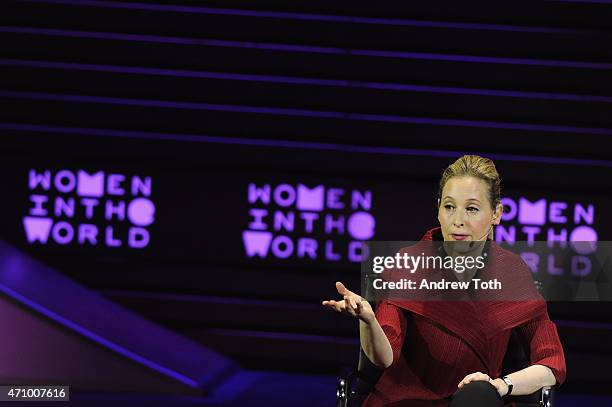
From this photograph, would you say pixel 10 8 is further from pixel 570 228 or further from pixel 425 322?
pixel 425 322

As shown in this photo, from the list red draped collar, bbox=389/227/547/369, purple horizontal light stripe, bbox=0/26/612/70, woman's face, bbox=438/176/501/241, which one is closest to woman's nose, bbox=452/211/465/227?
woman's face, bbox=438/176/501/241

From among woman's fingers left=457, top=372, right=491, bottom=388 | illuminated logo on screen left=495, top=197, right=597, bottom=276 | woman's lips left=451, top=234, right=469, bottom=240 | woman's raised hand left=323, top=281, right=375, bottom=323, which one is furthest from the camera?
illuminated logo on screen left=495, top=197, right=597, bottom=276

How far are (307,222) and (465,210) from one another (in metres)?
3.49

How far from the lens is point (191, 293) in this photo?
6.64 m

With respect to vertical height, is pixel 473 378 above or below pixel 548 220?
below

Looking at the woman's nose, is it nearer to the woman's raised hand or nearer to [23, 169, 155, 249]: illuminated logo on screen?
the woman's raised hand

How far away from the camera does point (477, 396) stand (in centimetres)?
284

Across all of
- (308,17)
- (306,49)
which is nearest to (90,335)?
(306,49)

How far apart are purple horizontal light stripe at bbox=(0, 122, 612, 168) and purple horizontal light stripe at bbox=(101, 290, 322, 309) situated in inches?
35.5

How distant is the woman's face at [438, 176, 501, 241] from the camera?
3.06m

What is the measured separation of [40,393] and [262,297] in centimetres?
159

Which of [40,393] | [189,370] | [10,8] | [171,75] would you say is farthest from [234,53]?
[40,393]

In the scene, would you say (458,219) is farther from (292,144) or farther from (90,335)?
(292,144)

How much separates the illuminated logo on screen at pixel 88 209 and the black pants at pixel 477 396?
3.98 meters
